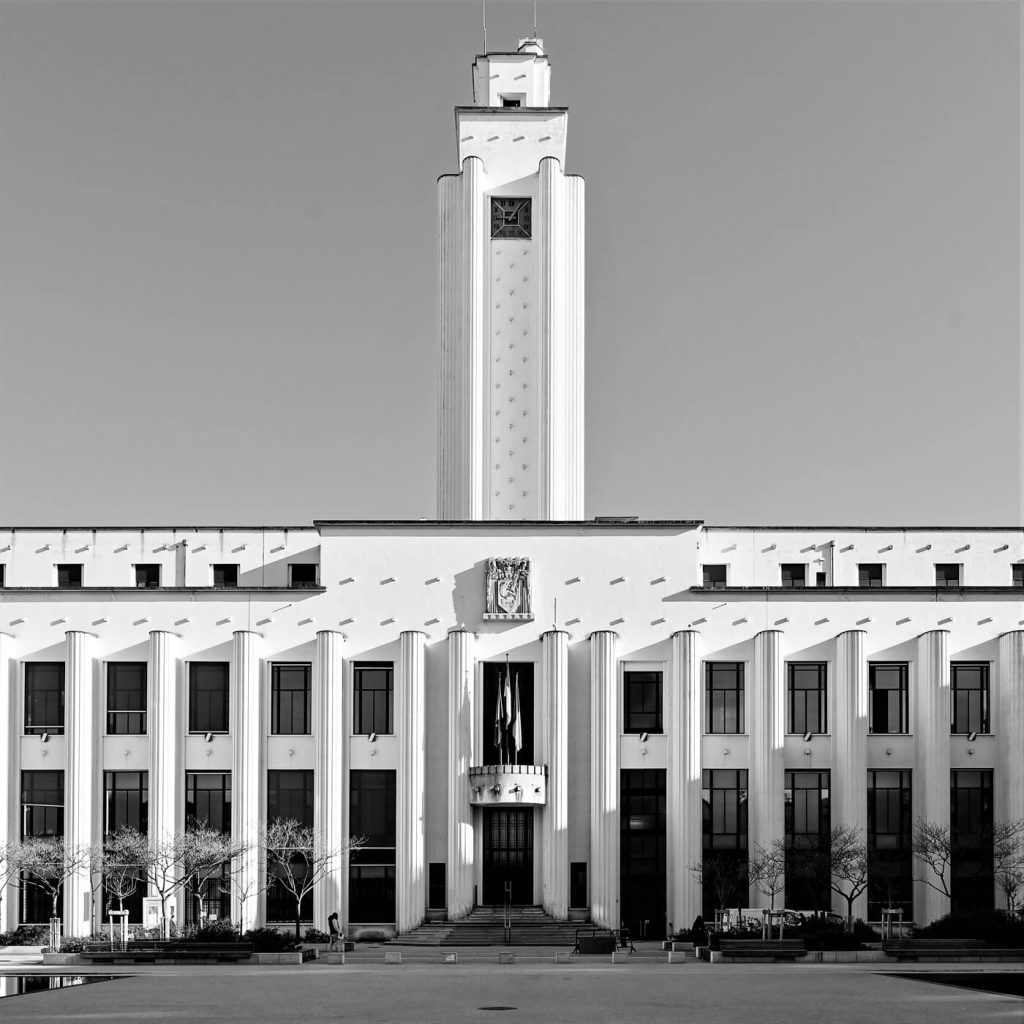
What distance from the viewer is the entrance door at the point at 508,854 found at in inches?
2881

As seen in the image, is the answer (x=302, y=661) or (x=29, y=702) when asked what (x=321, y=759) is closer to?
(x=302, y=661)

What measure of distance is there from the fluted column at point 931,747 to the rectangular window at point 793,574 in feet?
20.7

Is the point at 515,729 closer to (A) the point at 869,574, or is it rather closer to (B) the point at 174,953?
(A) the point at 869,574

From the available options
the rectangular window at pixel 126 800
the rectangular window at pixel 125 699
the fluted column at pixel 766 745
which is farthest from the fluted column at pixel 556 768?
the rectangular window at pixel 125 699

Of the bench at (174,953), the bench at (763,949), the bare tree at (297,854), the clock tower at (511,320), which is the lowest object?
the bench at (174,953)

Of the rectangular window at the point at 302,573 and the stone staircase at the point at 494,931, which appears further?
the rectangular window at the point at 302,573

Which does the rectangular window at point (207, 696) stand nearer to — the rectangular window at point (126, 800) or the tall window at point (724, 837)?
the rectangular window at point (126, 800)

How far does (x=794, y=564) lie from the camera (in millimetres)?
77625

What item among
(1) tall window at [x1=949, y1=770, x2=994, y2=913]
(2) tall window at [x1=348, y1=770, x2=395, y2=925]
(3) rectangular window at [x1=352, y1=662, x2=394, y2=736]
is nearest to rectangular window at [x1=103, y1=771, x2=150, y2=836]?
(2) tall window at [x1=348, y1=770, x2=395, y2=925]

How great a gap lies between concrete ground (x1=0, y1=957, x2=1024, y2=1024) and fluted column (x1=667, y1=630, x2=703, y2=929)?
15364 mm

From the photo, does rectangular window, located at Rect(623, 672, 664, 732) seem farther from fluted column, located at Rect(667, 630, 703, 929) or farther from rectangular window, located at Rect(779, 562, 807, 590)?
rectangular window, located at Rect(779, 562, 807, 590)

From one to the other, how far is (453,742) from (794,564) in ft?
57.1

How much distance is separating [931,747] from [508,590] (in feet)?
62.4

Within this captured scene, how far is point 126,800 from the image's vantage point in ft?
240
